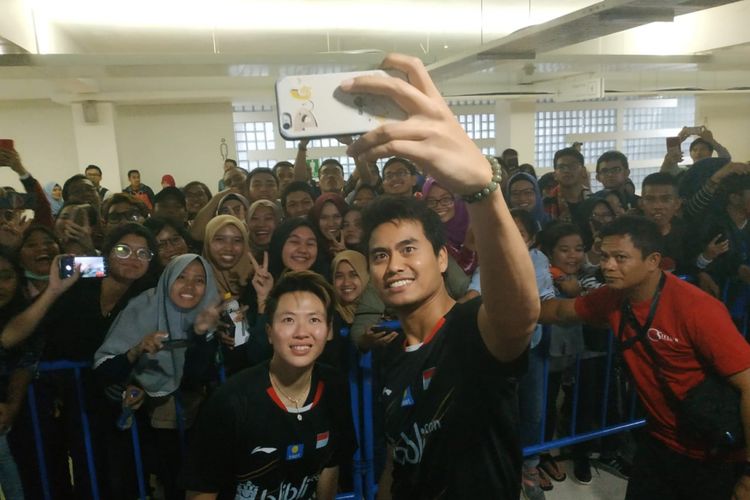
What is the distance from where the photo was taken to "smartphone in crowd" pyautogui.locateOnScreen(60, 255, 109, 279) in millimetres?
1933

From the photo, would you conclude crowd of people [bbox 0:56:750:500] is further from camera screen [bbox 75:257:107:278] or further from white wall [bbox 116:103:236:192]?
white wall [bbox 116:103:236:192]

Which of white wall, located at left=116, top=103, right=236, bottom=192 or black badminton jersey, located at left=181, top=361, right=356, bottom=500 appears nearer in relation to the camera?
black badminton jersey, located at left=181, top=361, right=356, bottom=500

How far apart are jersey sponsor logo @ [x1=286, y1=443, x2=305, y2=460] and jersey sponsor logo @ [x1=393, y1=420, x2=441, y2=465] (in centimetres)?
45

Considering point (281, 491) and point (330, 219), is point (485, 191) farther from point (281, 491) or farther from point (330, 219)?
point (330, 219)

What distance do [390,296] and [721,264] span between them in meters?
2.63

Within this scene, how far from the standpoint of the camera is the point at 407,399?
1.14 metres

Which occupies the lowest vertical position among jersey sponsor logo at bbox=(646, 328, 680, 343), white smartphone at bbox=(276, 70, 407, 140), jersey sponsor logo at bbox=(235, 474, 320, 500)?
jersey sponsor logo at bbox=(235, 474, 320, 500)

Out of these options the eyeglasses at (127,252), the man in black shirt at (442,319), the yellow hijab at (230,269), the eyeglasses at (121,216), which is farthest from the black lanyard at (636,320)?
the eyeglasses at (121,216)

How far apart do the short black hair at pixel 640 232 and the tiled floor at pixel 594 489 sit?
1.42 meters

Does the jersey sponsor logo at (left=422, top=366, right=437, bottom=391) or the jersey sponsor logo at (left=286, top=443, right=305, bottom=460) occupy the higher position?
the jersey sponsor logo at (left=422, top=366, right=437, bottom=391)

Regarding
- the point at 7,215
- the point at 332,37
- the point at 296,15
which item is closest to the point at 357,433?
the point at 7,215

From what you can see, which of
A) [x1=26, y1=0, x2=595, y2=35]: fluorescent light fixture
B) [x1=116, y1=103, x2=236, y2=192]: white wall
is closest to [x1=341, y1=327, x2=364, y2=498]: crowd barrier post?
[x1=26, y1=0, x2=595, y2=35]: fluorescent light fixture

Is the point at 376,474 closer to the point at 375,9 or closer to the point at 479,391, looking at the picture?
the point at 479,391

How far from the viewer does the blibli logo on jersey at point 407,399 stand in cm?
113
